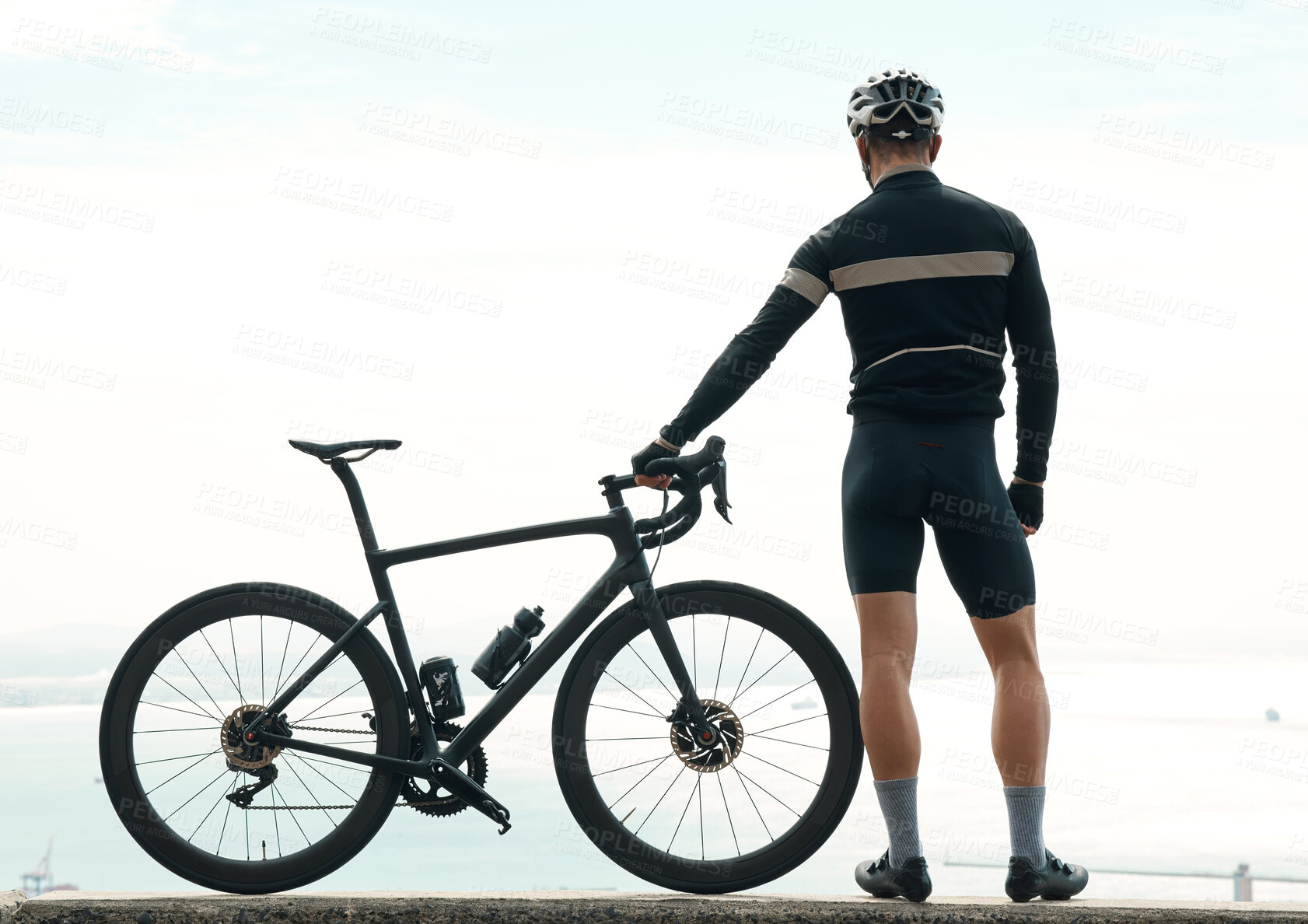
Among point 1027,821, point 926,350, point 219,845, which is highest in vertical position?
point 926,350

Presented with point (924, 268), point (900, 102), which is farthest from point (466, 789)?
point (900, 102)

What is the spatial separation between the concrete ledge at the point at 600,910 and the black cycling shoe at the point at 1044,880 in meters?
0.04

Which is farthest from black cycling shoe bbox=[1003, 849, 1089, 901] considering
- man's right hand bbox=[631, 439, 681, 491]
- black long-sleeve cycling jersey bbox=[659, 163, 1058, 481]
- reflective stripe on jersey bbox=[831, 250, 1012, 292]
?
reflective stripe on jersey bbox=[831, 250, 1012, 292]

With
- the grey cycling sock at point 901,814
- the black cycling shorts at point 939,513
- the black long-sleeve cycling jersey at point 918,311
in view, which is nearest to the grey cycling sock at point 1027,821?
the grey cycling sock at point 901,814

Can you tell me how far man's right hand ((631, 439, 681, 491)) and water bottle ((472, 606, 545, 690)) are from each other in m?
0.59

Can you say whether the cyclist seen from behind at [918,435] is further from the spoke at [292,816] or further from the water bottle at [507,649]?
the spoke at [292,816]

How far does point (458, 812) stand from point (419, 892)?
0.31 metres

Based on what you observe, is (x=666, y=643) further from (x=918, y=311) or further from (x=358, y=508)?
(x=918, y=311)

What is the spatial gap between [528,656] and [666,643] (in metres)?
0.48

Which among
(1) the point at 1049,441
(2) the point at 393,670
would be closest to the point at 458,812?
(2) the point at 393,670

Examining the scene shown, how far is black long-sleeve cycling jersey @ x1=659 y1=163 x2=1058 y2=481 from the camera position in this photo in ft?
11.9

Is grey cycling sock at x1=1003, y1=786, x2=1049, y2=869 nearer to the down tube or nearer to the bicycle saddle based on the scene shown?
the down tube

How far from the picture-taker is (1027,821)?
363 centimetres

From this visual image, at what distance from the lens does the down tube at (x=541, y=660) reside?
12.6ft
